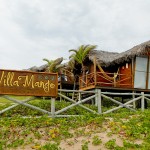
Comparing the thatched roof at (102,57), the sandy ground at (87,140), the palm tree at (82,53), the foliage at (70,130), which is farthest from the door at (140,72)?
the sandy ground at (87,140)

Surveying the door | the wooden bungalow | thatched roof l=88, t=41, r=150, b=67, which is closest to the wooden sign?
the wooden bungalow

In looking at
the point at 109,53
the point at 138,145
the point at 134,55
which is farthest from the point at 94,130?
the point at 109,53

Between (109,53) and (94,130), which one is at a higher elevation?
(109,53)

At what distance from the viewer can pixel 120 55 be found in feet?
73.4

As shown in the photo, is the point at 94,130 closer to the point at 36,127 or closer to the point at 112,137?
the point at 112,137

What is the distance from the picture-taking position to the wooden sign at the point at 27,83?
11.6 m

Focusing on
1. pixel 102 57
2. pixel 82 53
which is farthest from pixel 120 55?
pixel 82 53

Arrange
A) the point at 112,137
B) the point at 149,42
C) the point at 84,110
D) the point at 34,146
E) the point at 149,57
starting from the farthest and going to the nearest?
the point at 149,57
the point at 149,42
the point at 84,110
the point at 112,137
the point at 34,146

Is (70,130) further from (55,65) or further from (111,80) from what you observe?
(55,65)

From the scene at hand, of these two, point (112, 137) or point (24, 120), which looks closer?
point (112, 137)

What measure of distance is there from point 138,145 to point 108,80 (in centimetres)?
1263

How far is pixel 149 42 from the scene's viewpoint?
20.3m

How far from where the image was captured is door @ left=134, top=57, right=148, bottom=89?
2134 cm

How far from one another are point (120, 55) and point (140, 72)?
196 centimetres
